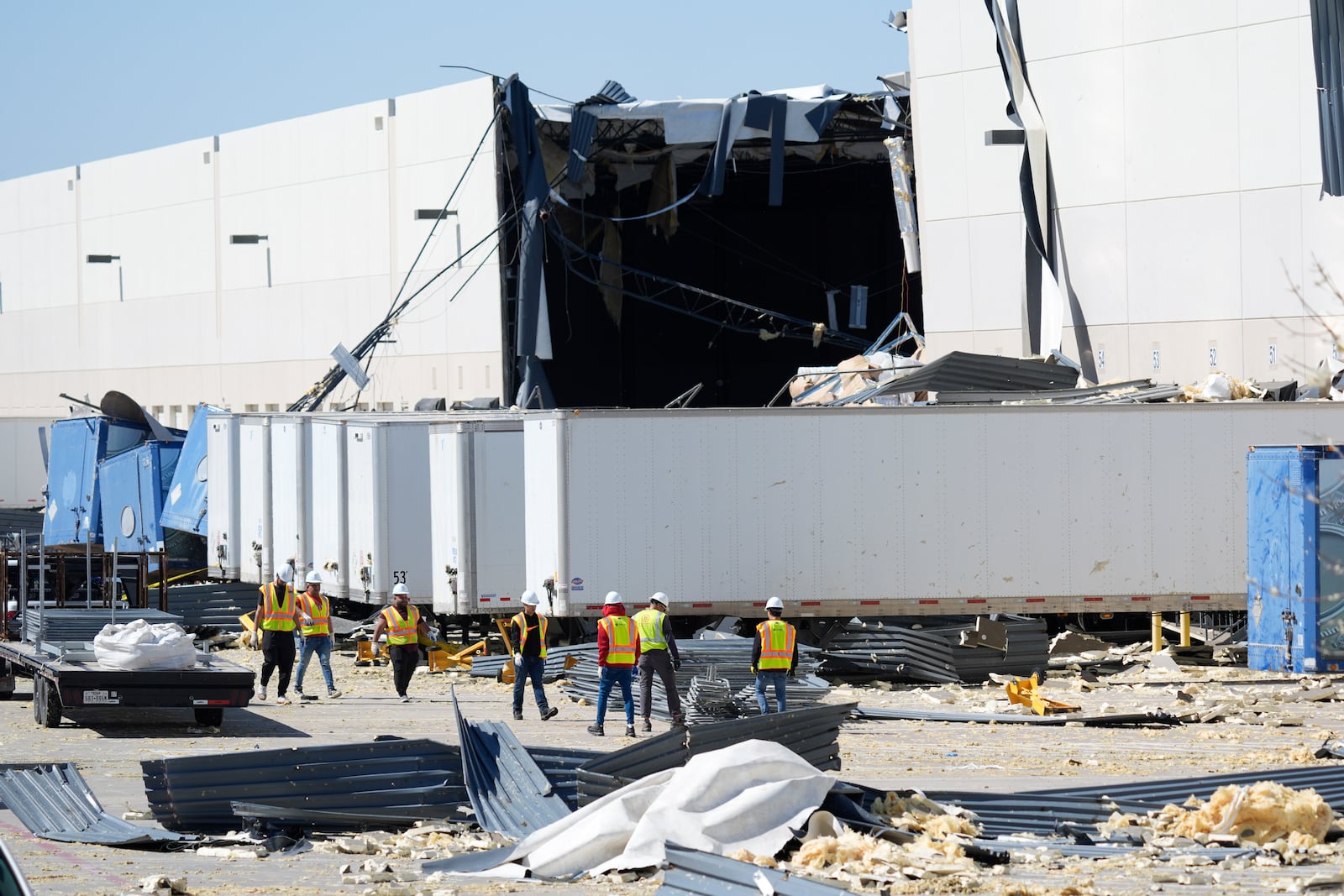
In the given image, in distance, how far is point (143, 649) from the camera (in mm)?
16844

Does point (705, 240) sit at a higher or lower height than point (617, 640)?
higher

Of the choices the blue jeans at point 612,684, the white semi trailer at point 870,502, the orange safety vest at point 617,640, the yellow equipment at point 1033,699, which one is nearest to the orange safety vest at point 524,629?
the blue jeans at point 612,684

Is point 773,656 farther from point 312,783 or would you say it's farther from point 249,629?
point 249,629

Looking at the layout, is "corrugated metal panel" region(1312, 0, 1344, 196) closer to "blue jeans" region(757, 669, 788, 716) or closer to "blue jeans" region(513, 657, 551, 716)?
"blue jeans" region(757, 669, 788, 716)

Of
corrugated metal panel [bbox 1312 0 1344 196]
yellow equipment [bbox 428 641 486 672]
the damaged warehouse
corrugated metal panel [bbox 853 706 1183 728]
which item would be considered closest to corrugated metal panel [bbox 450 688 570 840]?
the damaged warehouse

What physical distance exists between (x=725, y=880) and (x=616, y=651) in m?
7.60

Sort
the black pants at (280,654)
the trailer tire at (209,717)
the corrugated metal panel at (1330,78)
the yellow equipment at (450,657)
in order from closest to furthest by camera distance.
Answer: the trailer tire at (209,717), the black pants at (280,654), the yellow equipment at (450,657), the corrugated metal panel at (1330,78)

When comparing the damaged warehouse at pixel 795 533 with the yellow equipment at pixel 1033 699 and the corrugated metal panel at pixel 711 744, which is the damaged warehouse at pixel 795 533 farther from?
the yellow equipment at pixel 1033 699

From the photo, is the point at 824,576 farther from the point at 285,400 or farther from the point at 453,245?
the point at 285,400

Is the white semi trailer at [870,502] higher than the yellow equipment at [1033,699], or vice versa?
the white semi trailer at [870,502]

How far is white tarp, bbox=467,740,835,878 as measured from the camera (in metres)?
10.2

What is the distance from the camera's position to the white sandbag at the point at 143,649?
16.8m

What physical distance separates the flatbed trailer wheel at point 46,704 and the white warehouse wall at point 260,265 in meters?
21.4

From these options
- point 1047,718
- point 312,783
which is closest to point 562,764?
point 312,783
